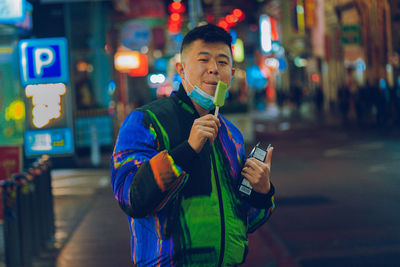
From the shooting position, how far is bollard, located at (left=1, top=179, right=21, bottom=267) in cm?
655

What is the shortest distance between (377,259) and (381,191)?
14.8 ft

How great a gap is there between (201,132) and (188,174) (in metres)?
0.18

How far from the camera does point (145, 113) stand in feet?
9.31

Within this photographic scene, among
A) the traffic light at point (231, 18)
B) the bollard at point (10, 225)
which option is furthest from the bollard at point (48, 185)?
the traffic light at point (231, 18)

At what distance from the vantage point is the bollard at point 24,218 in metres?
6.83

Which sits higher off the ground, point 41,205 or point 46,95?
point 46,95

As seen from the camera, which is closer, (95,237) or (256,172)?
(256,172)

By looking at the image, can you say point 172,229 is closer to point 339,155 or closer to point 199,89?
point 199,89

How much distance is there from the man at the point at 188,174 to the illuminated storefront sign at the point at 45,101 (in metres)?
4.69

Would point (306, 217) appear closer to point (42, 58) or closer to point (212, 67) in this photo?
point (42, 58)

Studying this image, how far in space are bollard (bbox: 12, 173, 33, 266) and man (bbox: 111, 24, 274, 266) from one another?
13.7 feet

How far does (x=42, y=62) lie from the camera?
291 inches

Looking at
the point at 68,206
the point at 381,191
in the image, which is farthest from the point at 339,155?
the point at 68,206

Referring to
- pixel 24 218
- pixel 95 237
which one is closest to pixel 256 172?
pixel 24 218
